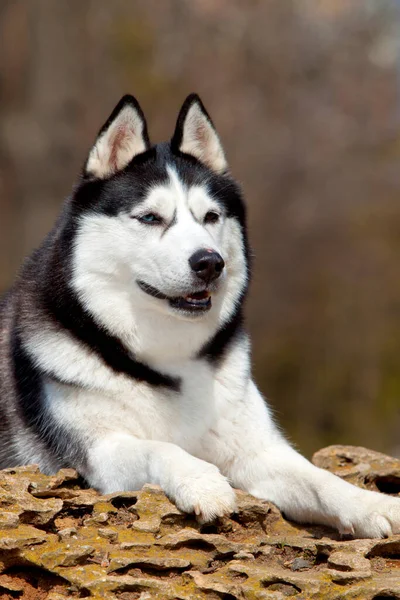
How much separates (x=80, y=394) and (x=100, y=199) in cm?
102

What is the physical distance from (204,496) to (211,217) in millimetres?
1539

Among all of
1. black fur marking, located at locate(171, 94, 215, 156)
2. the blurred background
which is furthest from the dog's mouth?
the blurred background

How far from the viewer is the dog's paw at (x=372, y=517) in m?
4.07

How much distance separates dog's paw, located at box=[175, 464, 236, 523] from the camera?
154 inches

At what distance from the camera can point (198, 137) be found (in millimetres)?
5105

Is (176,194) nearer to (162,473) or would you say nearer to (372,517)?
(162,473)

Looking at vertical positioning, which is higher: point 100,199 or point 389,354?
point 100,199

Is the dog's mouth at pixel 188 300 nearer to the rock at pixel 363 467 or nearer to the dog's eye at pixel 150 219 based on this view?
the dog's eye at pixel 150 219

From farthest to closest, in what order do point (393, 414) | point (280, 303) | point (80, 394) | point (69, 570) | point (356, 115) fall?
point (356, 115), point (280, 303), point (393, 414), point (80, 394), point (69, 570)

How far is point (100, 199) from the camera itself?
4.75 meters

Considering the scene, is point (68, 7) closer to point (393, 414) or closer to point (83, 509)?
point (393, 414)

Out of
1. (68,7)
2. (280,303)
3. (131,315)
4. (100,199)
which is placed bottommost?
(280,303)

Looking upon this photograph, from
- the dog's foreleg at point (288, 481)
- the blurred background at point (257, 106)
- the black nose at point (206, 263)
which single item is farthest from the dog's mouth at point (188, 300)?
the blurred background at point (257, 106)

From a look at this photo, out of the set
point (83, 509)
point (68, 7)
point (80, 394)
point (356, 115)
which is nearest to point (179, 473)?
point (83, 509)
